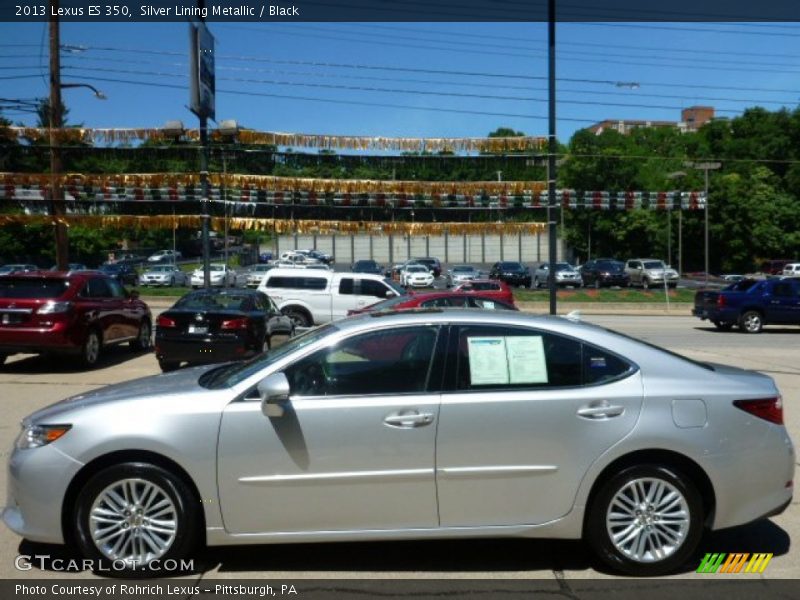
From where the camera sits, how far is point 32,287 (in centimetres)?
1314

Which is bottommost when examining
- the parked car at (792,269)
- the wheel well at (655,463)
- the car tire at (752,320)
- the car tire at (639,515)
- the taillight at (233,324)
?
the car tire at (752,320)

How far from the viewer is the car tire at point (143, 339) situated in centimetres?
1619

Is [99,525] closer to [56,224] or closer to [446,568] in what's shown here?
[446,568]

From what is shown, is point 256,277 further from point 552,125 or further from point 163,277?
point 552,125

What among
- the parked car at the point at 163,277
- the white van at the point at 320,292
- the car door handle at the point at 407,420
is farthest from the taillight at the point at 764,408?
the parked car at the point at 163,277

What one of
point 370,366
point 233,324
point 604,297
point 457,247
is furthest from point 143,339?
point 457,247

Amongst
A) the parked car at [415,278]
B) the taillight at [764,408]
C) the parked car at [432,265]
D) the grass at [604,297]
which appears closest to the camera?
the taillight at [764,408]

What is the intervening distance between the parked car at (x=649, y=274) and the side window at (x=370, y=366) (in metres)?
46.5

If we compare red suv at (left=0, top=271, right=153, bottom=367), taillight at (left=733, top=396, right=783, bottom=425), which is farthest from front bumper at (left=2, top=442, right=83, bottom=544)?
red suv at (left=0, top=271, right=153, bottom=367)

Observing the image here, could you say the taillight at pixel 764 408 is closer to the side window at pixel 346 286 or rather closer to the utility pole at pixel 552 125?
the utility pole at pixel 552 125

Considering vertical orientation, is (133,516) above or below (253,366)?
below

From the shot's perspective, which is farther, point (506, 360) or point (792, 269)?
point (792, 269)

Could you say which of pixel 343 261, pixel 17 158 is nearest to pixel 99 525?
pixel 17 158

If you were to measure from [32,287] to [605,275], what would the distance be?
42818 mm
